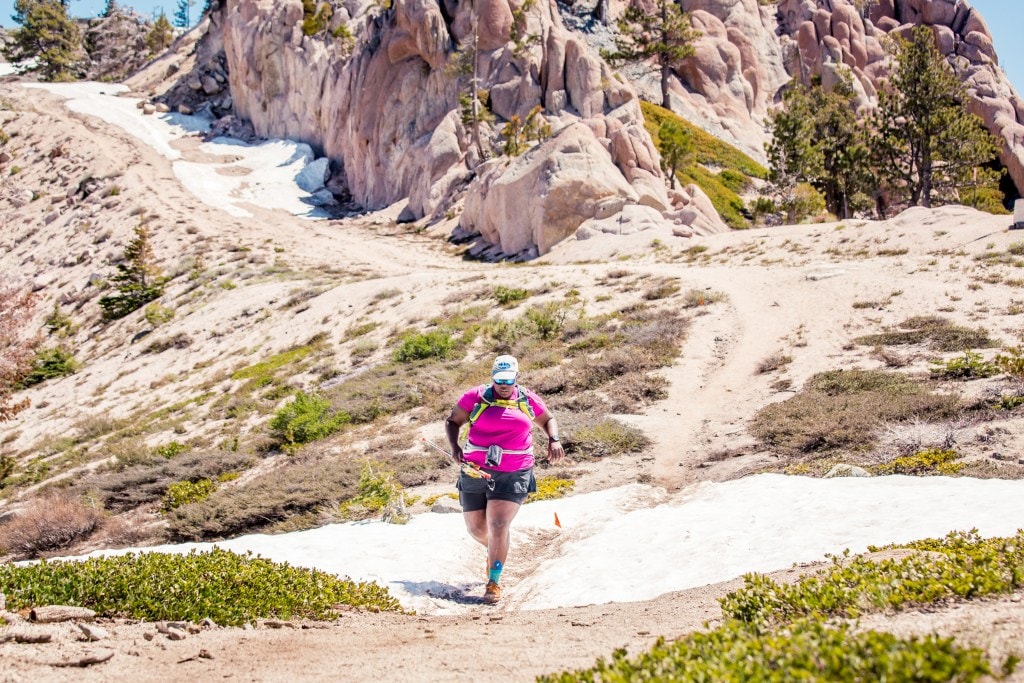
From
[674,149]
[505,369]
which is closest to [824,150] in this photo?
[674,149]

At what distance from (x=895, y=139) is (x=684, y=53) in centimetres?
2704


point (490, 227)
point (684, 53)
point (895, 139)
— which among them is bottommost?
point (490, 227)

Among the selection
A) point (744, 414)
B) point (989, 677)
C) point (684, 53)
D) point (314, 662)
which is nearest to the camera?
point (989, 677)

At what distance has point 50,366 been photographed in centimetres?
3031

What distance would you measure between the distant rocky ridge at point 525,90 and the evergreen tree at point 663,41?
4.07 meters

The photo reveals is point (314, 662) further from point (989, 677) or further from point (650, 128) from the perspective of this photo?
point (650, 128)

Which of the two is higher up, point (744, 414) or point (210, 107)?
point (210, 107)

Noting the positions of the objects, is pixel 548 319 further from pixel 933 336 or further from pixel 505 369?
pixel 505 369

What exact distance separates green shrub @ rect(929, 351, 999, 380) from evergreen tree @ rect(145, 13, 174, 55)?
115860mm

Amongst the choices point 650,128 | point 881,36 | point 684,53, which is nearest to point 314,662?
point 650,128

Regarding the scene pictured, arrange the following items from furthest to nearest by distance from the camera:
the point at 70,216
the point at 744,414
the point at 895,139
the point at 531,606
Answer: the point at 70,216
the point at 895,139
the point at 744,414
the point at 531,606

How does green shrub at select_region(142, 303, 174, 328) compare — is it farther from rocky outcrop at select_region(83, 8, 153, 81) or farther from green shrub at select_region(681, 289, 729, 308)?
rocky outcrop at select_region(83, 8, 153, 81)

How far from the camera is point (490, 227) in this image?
43125 mm

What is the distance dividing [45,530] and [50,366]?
23054mm
